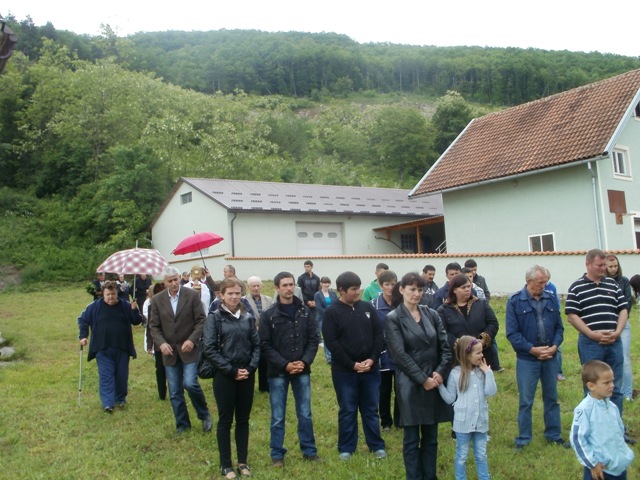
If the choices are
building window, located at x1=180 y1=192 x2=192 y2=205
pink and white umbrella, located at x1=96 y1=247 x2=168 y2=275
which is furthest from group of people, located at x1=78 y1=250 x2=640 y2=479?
building window, located at x1=180 y1=192 x2=192 y2=205

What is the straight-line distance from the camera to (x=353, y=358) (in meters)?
6.21

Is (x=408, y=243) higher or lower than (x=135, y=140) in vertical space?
lower

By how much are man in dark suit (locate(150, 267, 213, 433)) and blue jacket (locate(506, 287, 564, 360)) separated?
3.45 m

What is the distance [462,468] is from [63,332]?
12.6 meters

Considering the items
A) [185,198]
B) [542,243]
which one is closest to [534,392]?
[542,243]

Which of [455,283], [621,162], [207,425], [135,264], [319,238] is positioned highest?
[621,162]

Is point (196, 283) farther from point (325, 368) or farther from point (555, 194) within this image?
point (555, 194)

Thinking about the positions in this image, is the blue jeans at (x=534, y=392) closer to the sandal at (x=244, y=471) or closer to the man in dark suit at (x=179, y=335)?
the sandal at (x=244, y=471)

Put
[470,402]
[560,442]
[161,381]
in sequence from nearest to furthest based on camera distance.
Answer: [470,402] < [560,442] < [161,381]

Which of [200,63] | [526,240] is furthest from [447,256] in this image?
[200,63]

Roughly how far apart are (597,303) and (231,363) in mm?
3555

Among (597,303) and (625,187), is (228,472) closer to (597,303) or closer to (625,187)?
(597,303)

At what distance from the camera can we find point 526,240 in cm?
2250

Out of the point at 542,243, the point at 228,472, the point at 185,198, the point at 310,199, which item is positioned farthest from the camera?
the point at 310,199
